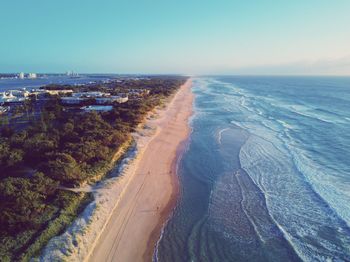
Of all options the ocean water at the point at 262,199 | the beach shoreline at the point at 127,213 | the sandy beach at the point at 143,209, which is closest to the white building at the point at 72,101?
the ocean water at the point at 262,199

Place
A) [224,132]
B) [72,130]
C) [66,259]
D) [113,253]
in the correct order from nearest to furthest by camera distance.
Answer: [66,259] < [113,253] < [72,130] < [224,132]

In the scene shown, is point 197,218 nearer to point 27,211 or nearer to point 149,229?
point 149,229

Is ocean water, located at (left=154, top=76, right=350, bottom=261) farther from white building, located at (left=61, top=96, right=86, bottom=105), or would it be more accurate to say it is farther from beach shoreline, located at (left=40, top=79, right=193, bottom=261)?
white building, located at (left=61, top=96, right=86, bottom=105)

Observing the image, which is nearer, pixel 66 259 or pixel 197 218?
pixel 66 259

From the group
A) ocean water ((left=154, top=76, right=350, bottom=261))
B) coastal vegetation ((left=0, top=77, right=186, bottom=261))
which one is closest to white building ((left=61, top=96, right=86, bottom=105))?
coastal vegetation ((left=0, top=77, right=186, bottom=261))

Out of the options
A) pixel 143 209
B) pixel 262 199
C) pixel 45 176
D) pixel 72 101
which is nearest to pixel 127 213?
pixel 143 209

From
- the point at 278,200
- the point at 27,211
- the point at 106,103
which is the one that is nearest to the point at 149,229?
the point at 27,211

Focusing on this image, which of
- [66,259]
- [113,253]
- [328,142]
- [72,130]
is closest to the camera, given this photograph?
[66,259]
